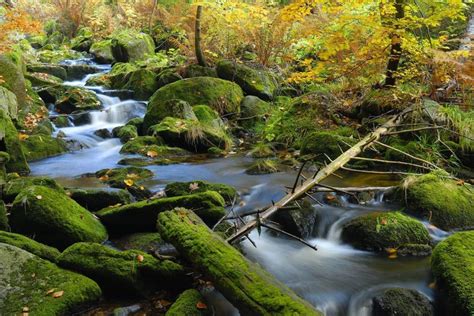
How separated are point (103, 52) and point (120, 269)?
16.6 metres

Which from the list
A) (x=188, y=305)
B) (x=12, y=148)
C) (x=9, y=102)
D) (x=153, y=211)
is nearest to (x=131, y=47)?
(x=9, y=102)

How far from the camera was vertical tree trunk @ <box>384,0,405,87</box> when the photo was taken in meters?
7.58

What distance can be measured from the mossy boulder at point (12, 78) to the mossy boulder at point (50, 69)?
4899 mm

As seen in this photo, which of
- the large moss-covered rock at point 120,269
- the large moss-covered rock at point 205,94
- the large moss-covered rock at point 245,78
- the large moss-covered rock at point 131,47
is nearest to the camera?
the large moss-covered rock at point 120,269

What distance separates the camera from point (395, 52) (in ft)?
27.1

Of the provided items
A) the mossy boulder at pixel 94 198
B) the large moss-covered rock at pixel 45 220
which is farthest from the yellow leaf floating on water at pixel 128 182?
the large moss-covered rock at pixel 45 220

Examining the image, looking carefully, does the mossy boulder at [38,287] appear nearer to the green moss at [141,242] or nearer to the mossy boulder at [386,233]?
the green moss at [141,242]

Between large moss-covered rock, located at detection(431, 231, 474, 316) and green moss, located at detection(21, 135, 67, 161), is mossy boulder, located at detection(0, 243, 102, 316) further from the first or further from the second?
green moss, located at detection(21, 135, 67, 161)

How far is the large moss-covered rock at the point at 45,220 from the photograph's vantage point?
4.38 m

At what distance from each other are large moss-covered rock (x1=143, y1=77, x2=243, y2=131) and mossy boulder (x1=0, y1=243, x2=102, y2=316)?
751 centimetres

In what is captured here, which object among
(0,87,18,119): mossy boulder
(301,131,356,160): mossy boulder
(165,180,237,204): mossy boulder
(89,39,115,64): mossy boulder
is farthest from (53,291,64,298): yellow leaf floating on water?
(89,39,115,64): mossy boulder

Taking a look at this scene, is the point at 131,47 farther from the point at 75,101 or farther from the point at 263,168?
the point at 263,168

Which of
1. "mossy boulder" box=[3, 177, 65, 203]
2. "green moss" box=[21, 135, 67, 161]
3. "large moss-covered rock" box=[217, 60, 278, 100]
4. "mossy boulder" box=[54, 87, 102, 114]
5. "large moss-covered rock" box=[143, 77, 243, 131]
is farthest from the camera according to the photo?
"large moss-covered rock" box=[217, 60, 278, 100]

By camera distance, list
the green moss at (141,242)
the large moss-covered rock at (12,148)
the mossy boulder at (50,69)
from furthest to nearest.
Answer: the mossy boulder at (50,69), the large moss-covered rock at (12,148), the green moss at (141,242)
